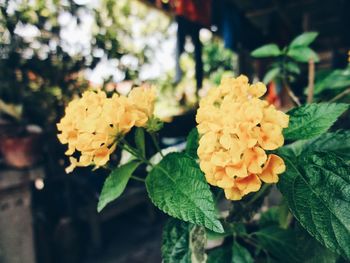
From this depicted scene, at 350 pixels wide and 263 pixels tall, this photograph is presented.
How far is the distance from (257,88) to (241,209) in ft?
1.08

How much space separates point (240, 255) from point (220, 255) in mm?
50

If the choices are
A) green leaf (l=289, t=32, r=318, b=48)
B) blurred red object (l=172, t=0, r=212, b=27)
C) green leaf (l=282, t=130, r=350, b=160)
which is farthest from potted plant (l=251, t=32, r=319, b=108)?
blurred red object (l=172, t=0, r=212, b=27)

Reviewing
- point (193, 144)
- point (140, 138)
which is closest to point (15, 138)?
point (140, 138)

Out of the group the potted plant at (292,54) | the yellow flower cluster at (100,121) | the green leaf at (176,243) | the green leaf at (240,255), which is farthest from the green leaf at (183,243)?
the potted plant at (292,54)

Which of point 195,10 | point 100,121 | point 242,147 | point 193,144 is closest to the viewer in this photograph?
point 242,147

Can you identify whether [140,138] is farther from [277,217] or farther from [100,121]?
[277,217]

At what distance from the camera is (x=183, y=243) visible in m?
0.74

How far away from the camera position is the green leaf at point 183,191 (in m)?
0.54

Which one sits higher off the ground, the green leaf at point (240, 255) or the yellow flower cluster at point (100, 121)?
the yellow flower cluster at point (100, 121)

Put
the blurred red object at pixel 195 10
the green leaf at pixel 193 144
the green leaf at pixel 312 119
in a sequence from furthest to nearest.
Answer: the blurred red object at pixel 195 10
the green leaf at pixel 193 144
the green leaf at pixel 312 119

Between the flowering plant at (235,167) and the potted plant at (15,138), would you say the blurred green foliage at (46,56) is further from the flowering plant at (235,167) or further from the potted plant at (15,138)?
the flowering plant at (235,167)

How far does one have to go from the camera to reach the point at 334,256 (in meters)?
0.68

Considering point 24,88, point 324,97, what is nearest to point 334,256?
point 324,97

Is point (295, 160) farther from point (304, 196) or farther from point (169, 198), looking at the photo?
point (169, 198)
